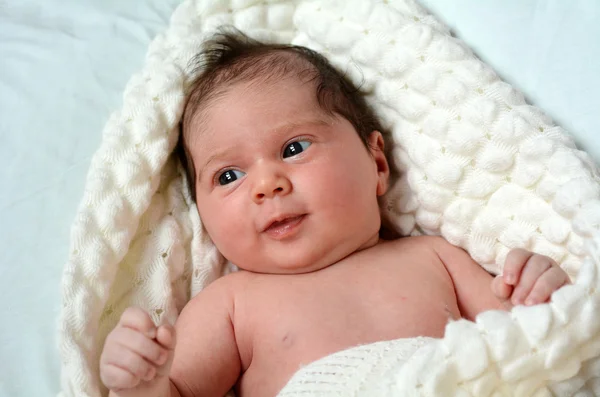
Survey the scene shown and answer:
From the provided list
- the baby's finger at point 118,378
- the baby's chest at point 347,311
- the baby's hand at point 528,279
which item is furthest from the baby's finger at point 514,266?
the baby's finger at point 118,378

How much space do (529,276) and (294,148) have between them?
49 cm

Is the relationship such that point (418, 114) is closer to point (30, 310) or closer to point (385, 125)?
point (385, 125)

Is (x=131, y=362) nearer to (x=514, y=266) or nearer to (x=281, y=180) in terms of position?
(x=281, y=180)

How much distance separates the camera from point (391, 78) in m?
1.40

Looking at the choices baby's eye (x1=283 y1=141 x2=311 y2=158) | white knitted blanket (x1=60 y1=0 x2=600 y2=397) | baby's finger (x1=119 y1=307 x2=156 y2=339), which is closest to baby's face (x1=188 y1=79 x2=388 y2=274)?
baby's eye (x1=283 y1=141 x2=311 y2=158)

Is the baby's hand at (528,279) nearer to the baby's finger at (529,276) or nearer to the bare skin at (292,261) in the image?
the baby's finger at (529,276)

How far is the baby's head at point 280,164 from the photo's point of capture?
119 cm

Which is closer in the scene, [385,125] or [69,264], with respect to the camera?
[69,264]

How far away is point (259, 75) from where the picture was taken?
4.29ft

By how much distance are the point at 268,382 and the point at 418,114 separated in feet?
2.00

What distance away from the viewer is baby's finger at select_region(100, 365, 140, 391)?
2.98 ft

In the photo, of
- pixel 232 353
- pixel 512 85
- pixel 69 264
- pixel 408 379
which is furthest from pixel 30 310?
pixel 512 85

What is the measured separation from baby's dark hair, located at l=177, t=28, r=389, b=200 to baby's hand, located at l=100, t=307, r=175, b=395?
49 centimetres

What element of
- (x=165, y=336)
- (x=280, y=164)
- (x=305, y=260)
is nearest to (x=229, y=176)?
(x=280, y=164)
